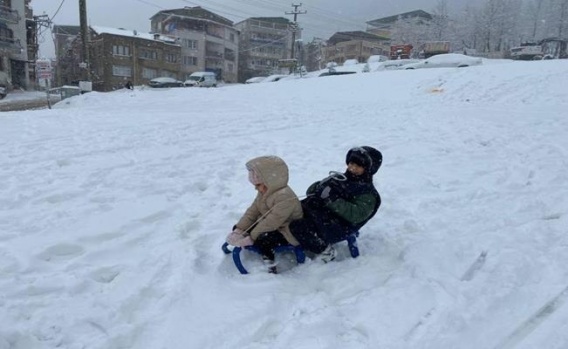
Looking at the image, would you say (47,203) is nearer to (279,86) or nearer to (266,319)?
→ (266,319)

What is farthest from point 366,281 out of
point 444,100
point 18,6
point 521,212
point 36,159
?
point 18,6

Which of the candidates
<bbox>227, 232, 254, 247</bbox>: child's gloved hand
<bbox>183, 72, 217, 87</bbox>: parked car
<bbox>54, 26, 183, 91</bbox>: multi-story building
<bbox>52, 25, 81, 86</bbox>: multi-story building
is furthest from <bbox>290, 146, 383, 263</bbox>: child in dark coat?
<bbox>52, 25, 81, 86</bbox>: multi-story building

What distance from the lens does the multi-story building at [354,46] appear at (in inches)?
2899

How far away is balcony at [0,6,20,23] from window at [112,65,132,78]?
11970 mm

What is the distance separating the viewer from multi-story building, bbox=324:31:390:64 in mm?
73625

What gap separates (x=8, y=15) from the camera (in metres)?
40.1

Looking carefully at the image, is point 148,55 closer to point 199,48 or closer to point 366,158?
point 199,48

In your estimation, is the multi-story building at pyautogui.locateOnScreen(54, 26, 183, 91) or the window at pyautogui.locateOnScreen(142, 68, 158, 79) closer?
the multi-story building at pyautogui.locateOnScreen(54, 26, 183, 91)

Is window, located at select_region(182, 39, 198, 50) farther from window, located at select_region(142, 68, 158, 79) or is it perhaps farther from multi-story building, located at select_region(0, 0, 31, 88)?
multi-story building, located at select_region(0, 0, 31, 88)

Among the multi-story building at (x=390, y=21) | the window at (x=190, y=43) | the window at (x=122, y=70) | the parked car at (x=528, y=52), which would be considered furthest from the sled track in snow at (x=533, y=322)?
the multi-story building at (x=390, y=21)

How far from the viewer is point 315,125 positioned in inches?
437

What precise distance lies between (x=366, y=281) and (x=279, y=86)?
21229 mm

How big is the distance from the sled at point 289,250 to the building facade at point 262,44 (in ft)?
236

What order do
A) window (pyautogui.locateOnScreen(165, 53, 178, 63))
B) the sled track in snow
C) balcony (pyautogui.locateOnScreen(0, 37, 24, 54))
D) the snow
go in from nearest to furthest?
1. the sled track in snow
2. the snow
3. balcony (pyautogui.locateOnScreen(0, 37, 24, 54))
4. window (pyautogui.locateOnScreen(165, 53, 178, 63))
